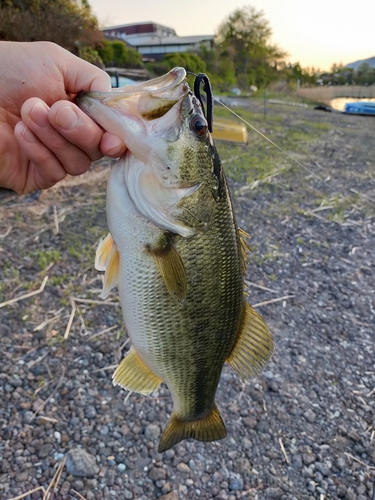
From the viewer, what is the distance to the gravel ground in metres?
2.78

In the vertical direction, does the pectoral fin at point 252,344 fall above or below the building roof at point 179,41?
below

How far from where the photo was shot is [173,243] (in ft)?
5.42

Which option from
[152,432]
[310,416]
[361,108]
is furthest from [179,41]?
[152,432]

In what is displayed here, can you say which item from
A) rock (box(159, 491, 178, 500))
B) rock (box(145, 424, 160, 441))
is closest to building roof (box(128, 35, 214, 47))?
rock (box(145, 424, 160, 441))

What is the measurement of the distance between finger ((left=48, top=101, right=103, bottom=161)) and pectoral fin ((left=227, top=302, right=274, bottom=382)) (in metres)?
1.00

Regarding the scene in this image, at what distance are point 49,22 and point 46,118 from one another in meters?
13.1

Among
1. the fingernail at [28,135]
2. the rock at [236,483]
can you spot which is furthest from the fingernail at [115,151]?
the rock at [236,483]

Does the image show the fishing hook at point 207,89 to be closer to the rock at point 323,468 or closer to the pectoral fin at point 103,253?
the pectoral fin at point 103,253

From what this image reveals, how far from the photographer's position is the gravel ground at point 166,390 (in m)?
2.78

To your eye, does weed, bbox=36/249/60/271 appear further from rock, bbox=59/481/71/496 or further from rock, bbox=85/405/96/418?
rock, bbox=59/481/71/496

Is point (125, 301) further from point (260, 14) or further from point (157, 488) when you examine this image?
point (260, 14)

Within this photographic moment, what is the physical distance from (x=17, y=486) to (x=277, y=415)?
1935mm

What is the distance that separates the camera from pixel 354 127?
1830cm

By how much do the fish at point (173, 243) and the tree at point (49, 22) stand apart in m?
11.4
